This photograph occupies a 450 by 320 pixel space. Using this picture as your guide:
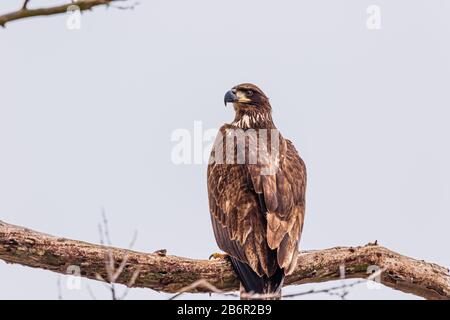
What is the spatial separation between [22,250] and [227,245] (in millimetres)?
2067

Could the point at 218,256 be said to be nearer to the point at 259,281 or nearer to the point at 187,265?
the point at 187,265

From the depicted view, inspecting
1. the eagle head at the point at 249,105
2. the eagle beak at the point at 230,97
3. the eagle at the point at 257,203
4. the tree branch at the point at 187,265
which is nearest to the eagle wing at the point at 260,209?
the eagle at the point at 257,203

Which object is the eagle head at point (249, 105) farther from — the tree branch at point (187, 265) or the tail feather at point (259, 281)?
the tail feather at point (259, 281)

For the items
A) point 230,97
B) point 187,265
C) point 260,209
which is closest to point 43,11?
point 187,265

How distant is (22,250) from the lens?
7.44 metres

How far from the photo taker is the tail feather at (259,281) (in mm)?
7717

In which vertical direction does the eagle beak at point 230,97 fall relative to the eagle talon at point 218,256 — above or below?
above

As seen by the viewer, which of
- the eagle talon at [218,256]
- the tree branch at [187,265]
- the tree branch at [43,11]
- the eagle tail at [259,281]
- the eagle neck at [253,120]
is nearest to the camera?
the tree branch at [43,11]

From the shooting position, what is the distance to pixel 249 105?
34.4 feet

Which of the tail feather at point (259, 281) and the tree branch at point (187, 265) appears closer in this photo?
the tree branch at point (187, 265)

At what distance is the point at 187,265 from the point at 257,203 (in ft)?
3.30

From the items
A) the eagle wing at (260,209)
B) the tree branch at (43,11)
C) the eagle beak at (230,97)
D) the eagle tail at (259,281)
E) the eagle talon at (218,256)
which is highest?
the tree branch at (43,11)
